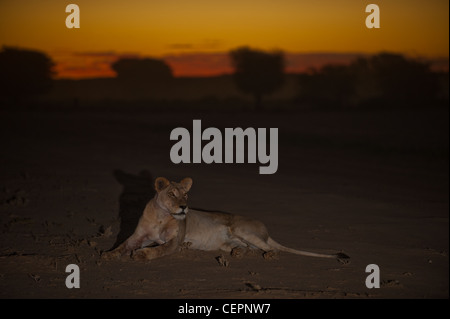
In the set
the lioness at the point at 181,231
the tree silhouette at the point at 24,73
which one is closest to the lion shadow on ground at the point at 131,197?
the lioness at the point at 181,231

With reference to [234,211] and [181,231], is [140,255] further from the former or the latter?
[234,211]

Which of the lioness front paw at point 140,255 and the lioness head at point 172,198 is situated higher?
the lioness head at point 172,198

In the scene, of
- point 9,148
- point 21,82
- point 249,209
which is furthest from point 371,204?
point 21,82

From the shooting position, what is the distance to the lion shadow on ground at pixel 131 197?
9453mm

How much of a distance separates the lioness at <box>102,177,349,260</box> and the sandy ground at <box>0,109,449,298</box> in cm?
15

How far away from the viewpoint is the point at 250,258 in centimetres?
802

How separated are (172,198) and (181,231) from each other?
0.46 metres

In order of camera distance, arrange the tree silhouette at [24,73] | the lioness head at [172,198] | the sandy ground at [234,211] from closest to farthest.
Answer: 1. the sandy ground at [234,211]
2. the lioness head at [172,198]
3. the tree silhouette at [24,73]

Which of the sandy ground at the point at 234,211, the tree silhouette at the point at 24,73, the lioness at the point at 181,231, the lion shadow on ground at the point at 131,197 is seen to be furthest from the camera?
the tree silhouette at the point at 24,73

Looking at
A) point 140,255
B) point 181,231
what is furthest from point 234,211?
point 140,255

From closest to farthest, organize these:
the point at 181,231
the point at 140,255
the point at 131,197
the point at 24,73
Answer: the point at 140,255 → the point at 181,231 → the point at 131,197 → the point at 24,73

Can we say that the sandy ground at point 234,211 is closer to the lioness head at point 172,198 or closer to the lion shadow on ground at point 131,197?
the lion shadow on ground at point 131,197

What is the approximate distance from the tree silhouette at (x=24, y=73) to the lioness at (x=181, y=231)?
148ft

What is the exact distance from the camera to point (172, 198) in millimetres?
7480
